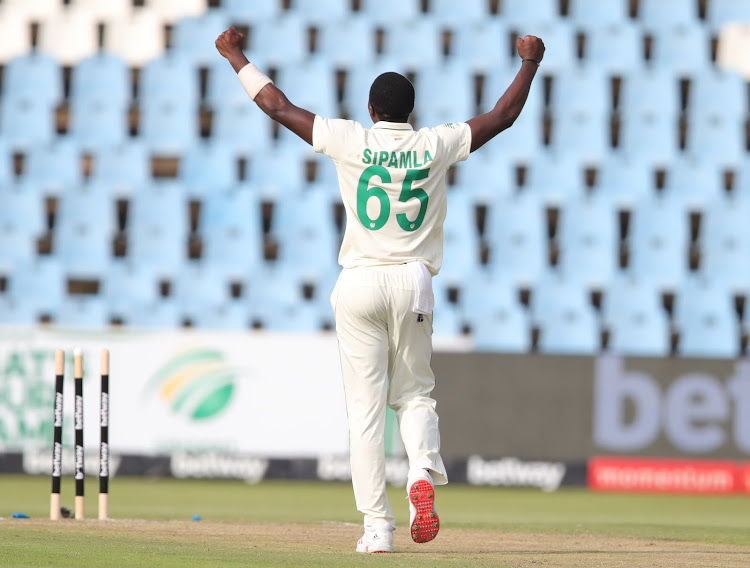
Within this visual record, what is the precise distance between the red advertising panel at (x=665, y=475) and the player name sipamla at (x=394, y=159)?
924 cm

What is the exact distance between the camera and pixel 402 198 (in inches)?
206

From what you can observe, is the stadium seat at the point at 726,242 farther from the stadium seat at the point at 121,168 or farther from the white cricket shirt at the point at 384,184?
the white cricket shirt at the point at 384,184

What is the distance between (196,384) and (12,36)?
7.58 meters

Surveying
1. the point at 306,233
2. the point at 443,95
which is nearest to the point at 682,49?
the point at 443,95

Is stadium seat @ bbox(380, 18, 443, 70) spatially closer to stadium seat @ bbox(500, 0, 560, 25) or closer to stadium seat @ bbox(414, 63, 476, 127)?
stadium seat @ bbox(414, 63, 476, 127)

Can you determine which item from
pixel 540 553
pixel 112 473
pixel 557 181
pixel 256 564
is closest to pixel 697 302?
pixel 557 181

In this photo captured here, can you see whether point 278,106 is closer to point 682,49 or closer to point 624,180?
point 624,180

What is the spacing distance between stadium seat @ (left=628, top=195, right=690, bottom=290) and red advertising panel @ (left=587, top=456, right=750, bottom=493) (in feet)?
10.7

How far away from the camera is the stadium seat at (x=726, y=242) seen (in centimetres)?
A: 1688

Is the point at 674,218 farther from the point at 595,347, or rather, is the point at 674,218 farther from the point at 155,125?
the point at 155,125

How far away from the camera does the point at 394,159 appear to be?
522 centimetres

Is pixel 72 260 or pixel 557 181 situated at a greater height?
pixel 557 181

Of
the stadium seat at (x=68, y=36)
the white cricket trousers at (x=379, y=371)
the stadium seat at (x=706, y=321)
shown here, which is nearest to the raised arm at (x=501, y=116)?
the white cricket trousers at (x=379, y=371)

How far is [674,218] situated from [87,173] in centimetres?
812
